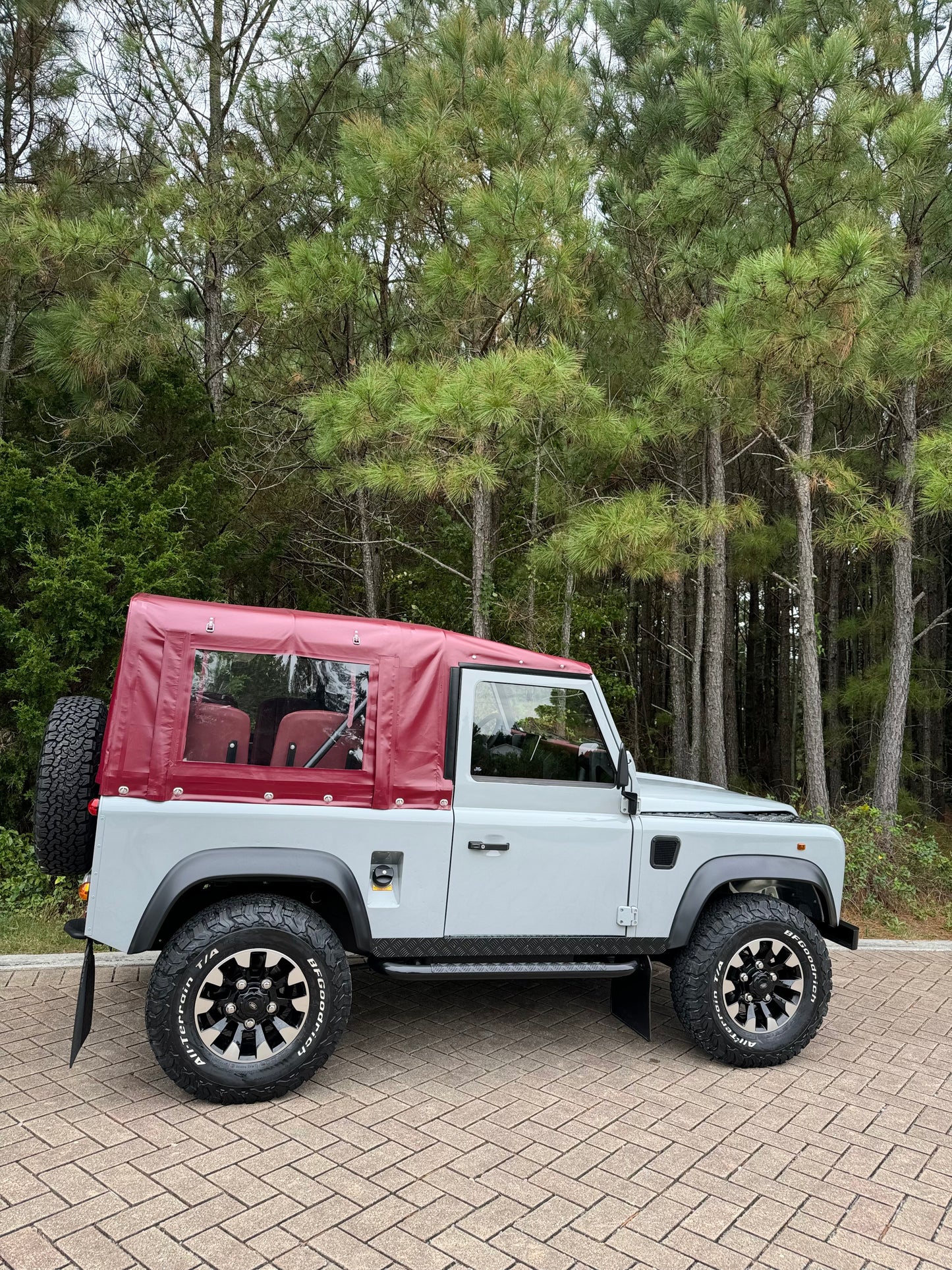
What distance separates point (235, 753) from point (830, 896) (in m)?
3.11

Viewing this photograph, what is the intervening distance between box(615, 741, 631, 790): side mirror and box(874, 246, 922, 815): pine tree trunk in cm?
605

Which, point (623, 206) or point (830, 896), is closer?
point (830, 896)

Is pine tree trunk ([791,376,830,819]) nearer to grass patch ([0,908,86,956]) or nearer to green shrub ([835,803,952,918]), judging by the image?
green shrub ([835,803,952,918])

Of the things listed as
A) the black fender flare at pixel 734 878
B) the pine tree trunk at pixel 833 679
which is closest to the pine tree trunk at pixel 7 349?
the black fender flare at pixel 734 878

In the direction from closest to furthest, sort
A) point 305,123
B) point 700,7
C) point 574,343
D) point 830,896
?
point 830,896 → point 700,7 → point 574,343 → point 305,123

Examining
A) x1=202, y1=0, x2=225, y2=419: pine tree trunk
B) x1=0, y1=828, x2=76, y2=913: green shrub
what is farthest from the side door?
x1=202, y1=0, x2=225, y2=419: pine tree trunk

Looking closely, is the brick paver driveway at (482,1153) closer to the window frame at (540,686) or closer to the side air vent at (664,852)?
the side air vent at (664,852)

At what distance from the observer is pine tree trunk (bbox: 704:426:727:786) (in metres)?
10.6

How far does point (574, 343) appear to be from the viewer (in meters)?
9.93

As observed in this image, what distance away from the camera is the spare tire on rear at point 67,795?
3.91 m

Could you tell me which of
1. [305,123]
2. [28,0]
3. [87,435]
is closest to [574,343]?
[305,123]

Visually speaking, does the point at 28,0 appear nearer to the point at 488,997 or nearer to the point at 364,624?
the point at 364,624

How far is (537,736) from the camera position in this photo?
174 inches

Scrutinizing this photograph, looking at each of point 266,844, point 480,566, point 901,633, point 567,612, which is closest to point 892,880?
point 901,633
